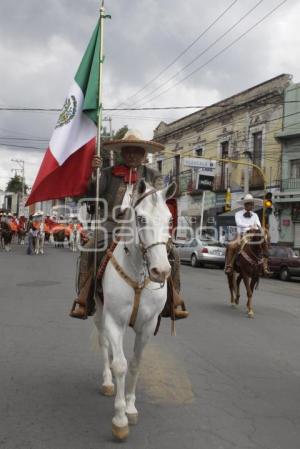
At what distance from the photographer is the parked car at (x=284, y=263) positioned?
861 inches

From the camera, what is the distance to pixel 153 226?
4.01m

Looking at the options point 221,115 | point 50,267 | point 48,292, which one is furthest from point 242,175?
point 48,292

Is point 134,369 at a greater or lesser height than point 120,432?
greater

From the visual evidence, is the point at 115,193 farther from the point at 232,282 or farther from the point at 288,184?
the point at 288,184

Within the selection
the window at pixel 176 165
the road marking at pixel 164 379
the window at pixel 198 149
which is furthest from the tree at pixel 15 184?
the road marking at pixel 164 379

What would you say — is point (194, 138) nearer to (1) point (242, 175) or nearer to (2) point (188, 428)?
(1) point (242, 175)

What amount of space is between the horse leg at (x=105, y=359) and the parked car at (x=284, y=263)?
17.4 m

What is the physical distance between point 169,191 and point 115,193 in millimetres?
1046

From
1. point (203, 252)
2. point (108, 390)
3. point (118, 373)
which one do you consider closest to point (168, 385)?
point (108, 390)

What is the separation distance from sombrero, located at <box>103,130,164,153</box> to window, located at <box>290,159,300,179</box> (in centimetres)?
2625

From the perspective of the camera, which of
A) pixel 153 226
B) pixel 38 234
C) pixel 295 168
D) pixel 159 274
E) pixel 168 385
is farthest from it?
pixel 295 168

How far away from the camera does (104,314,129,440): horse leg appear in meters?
4.15

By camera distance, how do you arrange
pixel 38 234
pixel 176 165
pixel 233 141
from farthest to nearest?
pixel 176 165 → pixel 233 141 → pixel 38 234

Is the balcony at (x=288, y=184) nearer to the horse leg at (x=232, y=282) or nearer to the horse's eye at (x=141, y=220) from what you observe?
the horse leg at (x=232, y=282)
